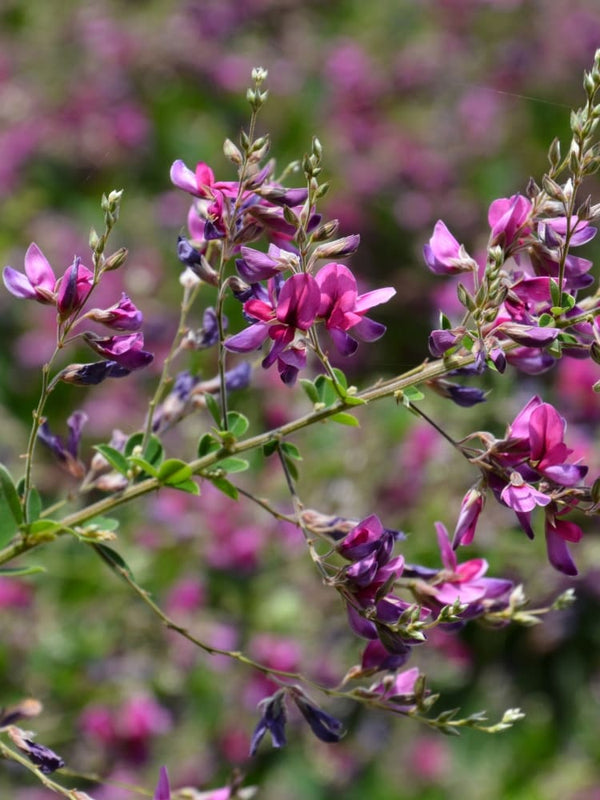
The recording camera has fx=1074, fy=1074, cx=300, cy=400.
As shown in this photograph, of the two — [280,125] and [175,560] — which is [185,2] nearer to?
[280,125]

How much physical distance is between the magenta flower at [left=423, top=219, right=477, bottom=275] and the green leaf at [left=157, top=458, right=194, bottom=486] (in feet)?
1.15

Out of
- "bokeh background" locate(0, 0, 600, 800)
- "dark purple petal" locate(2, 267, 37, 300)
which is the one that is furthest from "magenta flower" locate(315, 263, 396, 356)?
"bokeh background" locate(0, 0, 600, 800)

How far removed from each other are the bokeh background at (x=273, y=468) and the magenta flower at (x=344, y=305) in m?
1.43

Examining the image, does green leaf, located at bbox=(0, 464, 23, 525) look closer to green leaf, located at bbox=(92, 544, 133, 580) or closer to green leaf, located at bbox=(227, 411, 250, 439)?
green leaf, located at bbox=(92, 544, 133, 580)

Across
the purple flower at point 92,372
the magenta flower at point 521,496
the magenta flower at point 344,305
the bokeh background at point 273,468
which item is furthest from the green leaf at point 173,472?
the bokeh background at point 273,468

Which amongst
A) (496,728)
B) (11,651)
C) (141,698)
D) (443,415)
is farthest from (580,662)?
(496,728)

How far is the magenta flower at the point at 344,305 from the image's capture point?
109 cm

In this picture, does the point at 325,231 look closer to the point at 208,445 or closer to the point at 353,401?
the point at 353,401

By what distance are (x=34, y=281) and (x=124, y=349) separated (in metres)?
0.14

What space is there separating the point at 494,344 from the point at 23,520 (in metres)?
0.55

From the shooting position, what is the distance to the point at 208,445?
1.24m

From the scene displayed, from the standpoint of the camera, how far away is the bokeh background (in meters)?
2.92

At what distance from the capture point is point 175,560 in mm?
3137

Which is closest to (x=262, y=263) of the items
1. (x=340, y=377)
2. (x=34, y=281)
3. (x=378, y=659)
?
(x=340, y=377)
